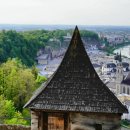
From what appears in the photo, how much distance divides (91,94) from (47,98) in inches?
40.0

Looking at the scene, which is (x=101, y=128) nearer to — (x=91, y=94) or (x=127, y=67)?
(x=91, y=94)

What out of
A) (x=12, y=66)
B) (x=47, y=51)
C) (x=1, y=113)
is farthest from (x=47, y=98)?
(x=47, y=51)

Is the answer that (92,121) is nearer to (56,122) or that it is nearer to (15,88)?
(56,122)

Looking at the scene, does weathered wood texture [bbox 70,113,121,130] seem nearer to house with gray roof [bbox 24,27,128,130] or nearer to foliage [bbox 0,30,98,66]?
house with gray roof [bbox 24,27,128,130]

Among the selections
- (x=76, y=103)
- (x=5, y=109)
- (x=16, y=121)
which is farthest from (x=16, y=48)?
(x=76, y=103)

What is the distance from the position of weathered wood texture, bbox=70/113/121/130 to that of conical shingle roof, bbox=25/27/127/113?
0.17m

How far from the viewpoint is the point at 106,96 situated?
36.8ft

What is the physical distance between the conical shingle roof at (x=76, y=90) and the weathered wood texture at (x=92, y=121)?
0.56 feet

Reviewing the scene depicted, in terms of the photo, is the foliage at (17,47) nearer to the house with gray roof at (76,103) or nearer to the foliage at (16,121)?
the foliage at (16,121)

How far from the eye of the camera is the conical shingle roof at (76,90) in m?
11.1

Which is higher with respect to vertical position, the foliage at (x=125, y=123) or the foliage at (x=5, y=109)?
the foliage at (x=5, y=109)

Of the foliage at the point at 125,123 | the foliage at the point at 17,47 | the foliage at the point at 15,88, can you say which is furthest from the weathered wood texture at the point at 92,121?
the foliage at the point at 17,47

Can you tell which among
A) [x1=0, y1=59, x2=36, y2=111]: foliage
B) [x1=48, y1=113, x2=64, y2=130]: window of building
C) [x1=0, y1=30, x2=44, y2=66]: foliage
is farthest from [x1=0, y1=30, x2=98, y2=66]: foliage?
[x1=48, y1=113, x2=64, y2=130]: window of building

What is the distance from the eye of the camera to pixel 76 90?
11273mm
